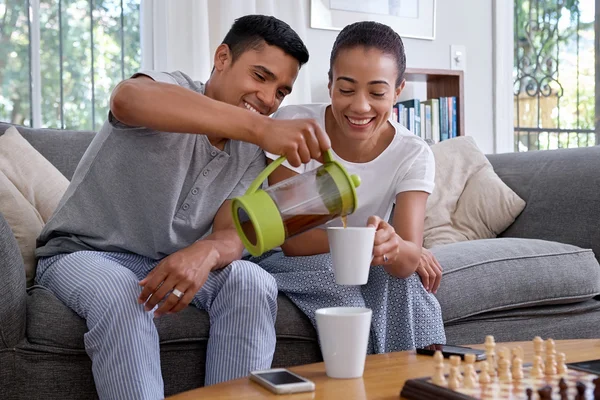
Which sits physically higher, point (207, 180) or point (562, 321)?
point (207, 180)

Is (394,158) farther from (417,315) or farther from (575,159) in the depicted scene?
(575,159)

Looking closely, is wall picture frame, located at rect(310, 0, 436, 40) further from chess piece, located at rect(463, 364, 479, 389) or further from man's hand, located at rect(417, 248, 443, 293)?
chess piece, located at rect(463, 364, 479, 389)

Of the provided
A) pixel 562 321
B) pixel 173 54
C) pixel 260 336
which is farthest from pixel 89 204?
pixel 173 54

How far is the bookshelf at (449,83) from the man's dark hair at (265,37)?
1.80 meters

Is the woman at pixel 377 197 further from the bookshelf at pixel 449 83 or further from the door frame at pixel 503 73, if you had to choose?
the door frame at pixel 503 73

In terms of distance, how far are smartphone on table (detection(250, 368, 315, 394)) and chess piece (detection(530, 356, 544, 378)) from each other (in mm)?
273

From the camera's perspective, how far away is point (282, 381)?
96cm

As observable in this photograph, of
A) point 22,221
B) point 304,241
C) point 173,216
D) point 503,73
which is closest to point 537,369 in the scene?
point 304,241

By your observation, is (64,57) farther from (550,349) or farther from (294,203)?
(550,349)

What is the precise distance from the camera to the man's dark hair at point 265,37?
5.32ft

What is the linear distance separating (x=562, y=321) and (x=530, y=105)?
239 cm

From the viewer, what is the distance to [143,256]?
163cm

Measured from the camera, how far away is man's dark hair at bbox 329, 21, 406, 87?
1.63m

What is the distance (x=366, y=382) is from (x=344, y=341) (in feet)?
0.20
